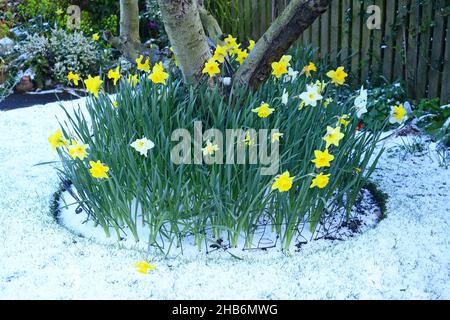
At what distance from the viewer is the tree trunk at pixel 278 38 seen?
9.63ft

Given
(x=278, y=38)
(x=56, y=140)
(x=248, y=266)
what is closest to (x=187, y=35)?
(x=278, y=38)

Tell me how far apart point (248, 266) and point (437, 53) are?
3.22 metres

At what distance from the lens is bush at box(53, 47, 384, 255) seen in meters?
2.60

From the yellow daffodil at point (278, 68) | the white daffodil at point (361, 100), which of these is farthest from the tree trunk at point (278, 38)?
the white daffodil at point (361, 100)

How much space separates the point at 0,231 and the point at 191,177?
102cm

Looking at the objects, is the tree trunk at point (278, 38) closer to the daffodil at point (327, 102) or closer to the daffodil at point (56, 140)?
the daffodil at point (327, 102)

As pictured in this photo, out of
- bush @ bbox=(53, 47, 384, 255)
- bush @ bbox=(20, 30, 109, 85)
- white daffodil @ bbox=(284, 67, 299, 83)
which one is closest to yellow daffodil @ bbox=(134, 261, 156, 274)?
bush @ bbox=(53, 47, 384, 255)

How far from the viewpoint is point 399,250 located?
8.54ft

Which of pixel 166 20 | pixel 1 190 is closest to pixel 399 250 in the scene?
pixel 166 20

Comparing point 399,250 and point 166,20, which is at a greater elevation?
point 166,20

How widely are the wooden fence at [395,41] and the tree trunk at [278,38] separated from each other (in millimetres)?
1899

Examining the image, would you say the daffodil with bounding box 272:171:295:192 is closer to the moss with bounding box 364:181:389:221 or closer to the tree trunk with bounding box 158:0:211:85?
the moss with bounding box 364:181:389:221
